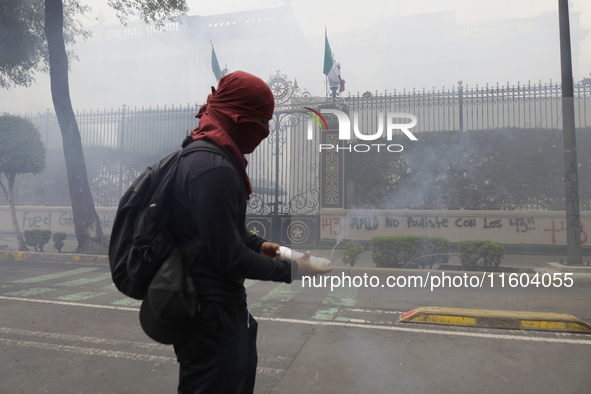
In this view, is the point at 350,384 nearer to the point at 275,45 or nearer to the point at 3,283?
the point at 3,283

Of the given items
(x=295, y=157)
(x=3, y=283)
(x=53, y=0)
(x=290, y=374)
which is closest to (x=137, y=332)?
(x=290, y=374)

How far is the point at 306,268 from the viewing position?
56.6 inches

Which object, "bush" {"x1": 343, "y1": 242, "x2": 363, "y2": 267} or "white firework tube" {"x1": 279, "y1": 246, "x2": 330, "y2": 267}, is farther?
"bush" {"x1": 343, "y1": 242, "x2": 363, "y2": 267}

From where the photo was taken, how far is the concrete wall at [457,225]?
10250 mm

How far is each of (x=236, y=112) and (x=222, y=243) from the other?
0.50 meters

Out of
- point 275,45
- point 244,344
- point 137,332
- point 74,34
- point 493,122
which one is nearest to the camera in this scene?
point 244,344

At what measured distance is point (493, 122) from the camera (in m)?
11.0

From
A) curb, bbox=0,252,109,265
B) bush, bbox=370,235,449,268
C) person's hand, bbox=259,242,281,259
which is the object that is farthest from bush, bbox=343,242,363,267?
person's hand, bbox=259,242,281,259

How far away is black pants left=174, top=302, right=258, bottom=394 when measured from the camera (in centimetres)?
126

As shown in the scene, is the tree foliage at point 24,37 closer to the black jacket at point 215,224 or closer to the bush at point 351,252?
the bush at point 351,252

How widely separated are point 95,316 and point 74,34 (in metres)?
11.9

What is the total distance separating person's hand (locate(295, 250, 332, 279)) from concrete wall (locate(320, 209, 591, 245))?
9.54 meters
